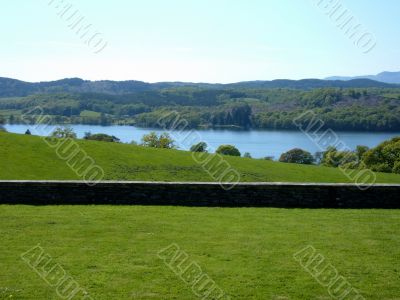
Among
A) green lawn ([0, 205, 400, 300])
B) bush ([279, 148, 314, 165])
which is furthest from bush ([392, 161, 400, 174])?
green lawn ([0, 205, 400, 300])

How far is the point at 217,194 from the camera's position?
15.4 meters

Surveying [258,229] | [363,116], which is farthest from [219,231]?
[363,116]

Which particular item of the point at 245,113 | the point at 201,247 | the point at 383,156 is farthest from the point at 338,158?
the point at 245,113

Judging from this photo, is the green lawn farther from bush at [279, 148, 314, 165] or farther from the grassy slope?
bush at [279, 148, 314, 165]

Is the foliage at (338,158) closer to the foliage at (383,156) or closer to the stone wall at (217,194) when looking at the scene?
the foliage at (383,156)

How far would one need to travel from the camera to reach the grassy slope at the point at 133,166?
28417mm

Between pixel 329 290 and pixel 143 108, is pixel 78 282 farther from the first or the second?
pixel 143 108

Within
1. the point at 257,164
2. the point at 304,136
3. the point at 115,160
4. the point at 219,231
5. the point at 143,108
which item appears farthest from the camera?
the point at 143,108

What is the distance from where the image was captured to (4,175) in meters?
26.1

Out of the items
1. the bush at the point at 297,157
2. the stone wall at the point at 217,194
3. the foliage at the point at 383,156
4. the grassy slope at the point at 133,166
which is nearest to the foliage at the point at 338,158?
the bush at the point at 297,157

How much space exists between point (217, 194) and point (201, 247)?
5138 mm

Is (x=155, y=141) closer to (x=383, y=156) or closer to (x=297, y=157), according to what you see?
(x=297, y=157)

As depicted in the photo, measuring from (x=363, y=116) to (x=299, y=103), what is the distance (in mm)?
59074

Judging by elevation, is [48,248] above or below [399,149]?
above
